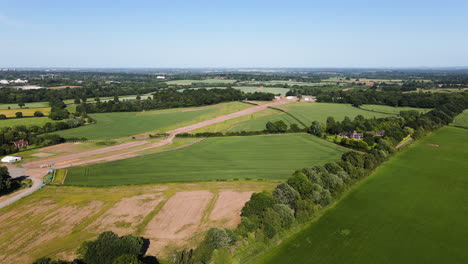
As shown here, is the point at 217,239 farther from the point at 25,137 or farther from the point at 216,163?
the point at 25,137

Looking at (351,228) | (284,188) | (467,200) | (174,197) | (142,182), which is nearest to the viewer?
(351,228)

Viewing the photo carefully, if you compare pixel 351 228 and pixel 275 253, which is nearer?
pixel 275 253

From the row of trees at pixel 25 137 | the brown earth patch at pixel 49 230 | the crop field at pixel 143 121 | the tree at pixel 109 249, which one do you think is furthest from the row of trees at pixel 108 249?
the crop field at pixel 143 121

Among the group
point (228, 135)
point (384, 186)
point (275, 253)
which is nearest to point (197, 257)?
point (275, 253)

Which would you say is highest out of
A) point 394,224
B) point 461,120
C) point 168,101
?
point 168,101

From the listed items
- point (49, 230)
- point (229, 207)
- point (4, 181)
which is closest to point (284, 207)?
point (229, 207)

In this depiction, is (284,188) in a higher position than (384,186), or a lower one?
higher

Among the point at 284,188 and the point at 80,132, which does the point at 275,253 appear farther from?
the point at 80,132
